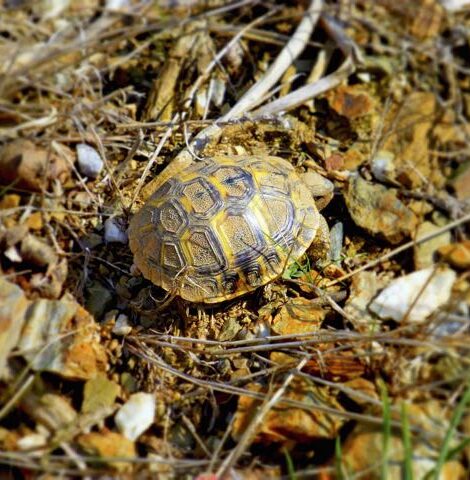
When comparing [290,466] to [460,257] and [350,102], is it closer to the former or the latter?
[460,257]

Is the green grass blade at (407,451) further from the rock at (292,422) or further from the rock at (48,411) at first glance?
the rock at (48,411)

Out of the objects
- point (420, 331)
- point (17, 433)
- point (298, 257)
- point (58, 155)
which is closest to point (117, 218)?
point (58, 155)

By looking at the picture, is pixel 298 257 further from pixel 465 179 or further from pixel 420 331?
pixel 465 179

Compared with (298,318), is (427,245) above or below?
above

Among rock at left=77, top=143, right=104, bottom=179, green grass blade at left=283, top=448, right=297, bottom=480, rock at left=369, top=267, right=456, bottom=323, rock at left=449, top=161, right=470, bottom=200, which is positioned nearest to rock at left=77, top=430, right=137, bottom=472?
green grass blade at left=283, top=448, right=297, bottom=480

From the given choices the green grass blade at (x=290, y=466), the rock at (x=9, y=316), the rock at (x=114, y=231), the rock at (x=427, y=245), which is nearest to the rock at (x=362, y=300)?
the rock at (x=427, y=245)

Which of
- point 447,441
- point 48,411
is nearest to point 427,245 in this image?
point 447,441
